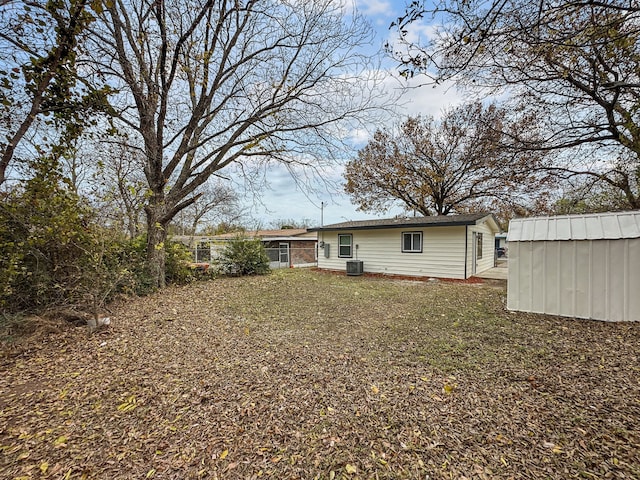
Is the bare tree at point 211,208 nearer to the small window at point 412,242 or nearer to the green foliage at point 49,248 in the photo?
the small window at point 412,242

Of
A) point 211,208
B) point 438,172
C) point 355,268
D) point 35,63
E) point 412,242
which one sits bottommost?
point 355,268

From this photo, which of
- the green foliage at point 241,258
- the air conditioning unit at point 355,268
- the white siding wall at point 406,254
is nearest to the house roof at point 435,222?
the white siding wall at point 406,254

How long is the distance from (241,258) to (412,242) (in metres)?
7.01

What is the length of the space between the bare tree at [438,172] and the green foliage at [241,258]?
8212 mm

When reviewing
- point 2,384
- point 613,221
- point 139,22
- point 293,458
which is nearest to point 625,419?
point 293,458

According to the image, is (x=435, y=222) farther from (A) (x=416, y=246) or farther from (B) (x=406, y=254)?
(B) (x=406, y=254)

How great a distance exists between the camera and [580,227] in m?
4.95

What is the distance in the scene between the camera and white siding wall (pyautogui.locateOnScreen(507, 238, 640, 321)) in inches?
173

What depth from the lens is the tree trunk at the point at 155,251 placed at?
24.6ft

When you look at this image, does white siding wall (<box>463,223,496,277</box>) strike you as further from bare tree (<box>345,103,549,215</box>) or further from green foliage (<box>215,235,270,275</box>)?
green foliage (<box>215,235,270,275</box>)

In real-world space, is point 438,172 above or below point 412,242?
above

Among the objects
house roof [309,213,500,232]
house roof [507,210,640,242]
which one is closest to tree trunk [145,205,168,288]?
house roof [309,213,500,232]

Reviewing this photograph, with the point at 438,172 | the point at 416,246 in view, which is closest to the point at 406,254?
the point at 416,246

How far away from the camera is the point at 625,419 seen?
7.26 feet
